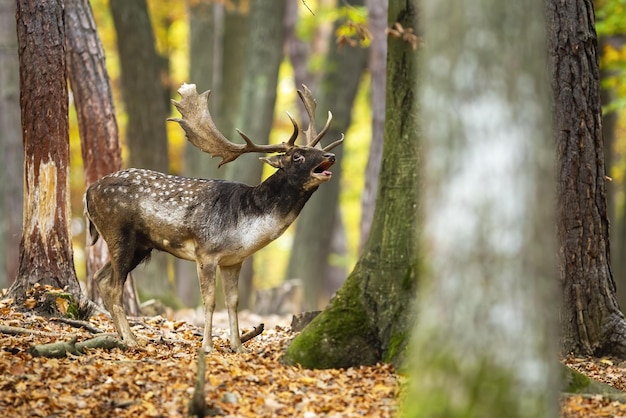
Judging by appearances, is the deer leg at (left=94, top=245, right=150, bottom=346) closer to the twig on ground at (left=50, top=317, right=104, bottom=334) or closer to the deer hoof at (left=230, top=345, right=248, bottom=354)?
the twig on ground at (left=50, top=317, right=104, bottom=334)

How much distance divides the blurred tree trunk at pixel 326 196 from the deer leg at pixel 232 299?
1186 centimetres

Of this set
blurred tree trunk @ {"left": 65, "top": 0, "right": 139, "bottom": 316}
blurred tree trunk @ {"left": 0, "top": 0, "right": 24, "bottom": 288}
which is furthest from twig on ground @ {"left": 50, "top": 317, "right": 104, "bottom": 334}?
blurred tree trunk @ {"left": 0, "top": 0, "right": 24, "bottom": 288}

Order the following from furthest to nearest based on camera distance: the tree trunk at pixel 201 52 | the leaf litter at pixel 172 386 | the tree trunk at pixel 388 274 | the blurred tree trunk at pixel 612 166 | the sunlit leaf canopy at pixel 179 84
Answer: the sunlit leaf canopy at pixel 179 84
the tree trunk at pixel 201 52
the blurred tree trunk at pixel 612 166
the tree trunk at pixel 388 274
the leaf litter at pixel 172 386

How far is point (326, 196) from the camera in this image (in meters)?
22.4

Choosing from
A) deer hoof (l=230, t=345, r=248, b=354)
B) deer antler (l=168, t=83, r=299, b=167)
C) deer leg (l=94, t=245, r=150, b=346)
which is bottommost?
deer hoof (l=230, t=345, r=248, b=354)

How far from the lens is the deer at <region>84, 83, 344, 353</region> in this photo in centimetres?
933

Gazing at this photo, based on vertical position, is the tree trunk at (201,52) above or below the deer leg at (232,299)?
above

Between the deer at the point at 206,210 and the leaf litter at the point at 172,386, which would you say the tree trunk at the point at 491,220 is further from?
the deer at the point at 206,210

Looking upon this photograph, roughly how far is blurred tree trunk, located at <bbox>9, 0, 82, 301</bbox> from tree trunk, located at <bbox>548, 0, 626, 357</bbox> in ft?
17.4

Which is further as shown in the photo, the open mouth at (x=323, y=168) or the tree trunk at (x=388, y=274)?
the open mouth at (x=323, y=168)

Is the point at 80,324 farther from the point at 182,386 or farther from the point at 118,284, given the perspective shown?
the point at 182,386

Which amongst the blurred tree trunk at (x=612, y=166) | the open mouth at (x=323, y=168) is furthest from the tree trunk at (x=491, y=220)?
the blurred tree trunk at (x=612, y=166)

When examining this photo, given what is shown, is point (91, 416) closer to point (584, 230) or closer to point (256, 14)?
point (584, 230)

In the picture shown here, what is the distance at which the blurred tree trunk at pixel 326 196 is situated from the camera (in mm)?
22094
